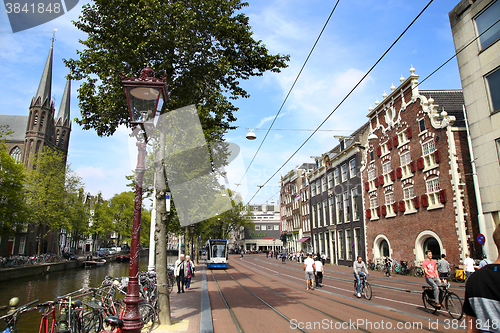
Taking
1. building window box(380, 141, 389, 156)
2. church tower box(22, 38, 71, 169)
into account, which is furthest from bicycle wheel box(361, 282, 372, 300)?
church tower box(22, 38, 71, 169)

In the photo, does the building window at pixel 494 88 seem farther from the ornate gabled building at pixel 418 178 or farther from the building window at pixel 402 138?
the building window at pixel 402 138

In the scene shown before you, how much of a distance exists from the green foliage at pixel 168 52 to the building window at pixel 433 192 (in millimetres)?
18214

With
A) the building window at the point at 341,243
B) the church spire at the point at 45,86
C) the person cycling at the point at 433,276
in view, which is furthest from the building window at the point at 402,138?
the church spire at the point at 45,86

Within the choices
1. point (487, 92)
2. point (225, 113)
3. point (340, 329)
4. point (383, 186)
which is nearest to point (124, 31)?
Result: point (225, 113)

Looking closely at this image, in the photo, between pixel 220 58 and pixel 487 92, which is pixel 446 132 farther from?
pixel 220 58

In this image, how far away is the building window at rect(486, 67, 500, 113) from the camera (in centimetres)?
1668

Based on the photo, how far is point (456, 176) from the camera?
20.5m

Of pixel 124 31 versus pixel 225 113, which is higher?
pixel 124 31

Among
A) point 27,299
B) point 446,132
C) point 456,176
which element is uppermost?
point 446,132

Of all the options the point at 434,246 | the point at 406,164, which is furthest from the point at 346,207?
the point at 434,246

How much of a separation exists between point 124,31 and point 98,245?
298 ft

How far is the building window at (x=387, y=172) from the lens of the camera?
28.3 meters

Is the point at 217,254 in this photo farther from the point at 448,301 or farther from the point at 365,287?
the point at 448,301

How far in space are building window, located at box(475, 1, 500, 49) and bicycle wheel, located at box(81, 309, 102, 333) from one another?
2141 cm
